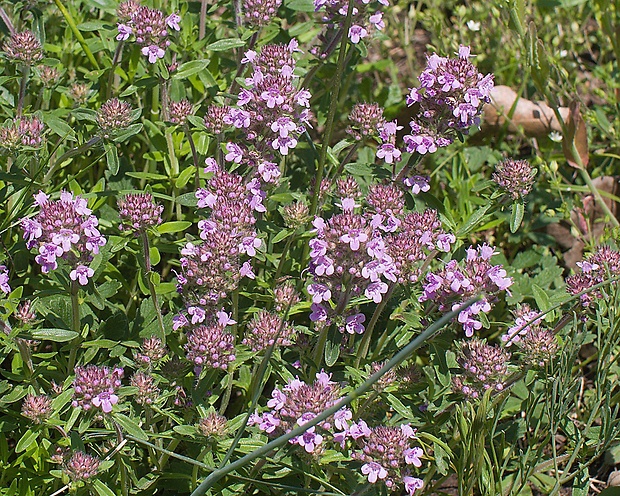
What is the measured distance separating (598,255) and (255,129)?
142 centimetres

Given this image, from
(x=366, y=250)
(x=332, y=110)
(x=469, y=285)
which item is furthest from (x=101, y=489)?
(x=332, y=110)

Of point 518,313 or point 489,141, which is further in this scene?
point 489,141

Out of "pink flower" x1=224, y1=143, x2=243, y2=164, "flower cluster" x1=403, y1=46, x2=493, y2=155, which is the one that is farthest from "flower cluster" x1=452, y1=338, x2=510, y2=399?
"pink flower" x1=224, y1=143, x2=243, y2=164

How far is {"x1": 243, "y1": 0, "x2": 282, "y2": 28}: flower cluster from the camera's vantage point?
359cm

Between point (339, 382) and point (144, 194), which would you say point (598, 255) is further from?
point (144, 194)

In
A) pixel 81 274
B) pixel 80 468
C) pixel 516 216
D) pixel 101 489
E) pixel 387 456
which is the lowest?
pixel 101 489

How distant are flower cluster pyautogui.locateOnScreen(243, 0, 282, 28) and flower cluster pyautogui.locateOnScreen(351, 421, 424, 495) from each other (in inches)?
75.8

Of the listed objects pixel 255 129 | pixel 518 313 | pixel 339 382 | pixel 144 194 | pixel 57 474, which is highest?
pixel 255 129

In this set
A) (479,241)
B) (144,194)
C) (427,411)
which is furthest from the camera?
(479,241)

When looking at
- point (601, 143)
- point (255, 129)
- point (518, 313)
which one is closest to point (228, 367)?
A: point (255, 129)

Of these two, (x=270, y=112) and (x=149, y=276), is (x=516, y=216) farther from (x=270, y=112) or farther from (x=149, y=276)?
(x=149, y=276)

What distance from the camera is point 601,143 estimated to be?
528cm

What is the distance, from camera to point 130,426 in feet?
9.05

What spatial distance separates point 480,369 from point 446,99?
1.03 metres
